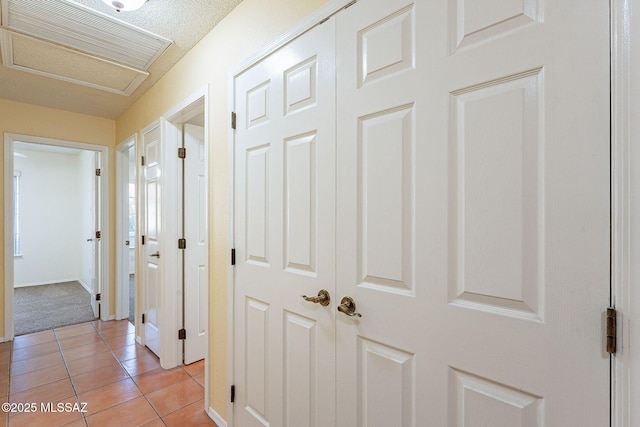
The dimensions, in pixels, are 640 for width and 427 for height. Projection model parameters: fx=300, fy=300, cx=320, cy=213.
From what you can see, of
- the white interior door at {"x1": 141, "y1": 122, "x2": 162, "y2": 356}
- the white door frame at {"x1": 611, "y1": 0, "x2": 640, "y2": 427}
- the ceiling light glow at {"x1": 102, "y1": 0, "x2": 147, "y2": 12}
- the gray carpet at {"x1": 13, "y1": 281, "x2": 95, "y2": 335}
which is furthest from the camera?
the gray carpet at {"x1": 13, "y1": 281, "x2": 95, "y2": 335}

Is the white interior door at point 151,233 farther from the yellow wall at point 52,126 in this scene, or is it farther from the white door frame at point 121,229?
the yellow wall at point 52,126

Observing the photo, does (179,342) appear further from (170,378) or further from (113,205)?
(113,205)

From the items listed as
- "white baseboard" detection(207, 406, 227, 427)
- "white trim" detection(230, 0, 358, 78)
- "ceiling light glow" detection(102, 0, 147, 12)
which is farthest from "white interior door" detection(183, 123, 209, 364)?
"white trim" detection(230, 0, 358, 78)

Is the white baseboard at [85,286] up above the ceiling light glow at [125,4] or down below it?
below

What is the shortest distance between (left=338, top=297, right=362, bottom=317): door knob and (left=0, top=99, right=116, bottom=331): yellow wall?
363 centimetres

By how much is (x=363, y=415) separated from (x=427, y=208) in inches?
30.9

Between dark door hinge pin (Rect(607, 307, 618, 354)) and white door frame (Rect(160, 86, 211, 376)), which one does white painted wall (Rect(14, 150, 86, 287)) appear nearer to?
white door frame (Rect(160, 86, 211, 376))

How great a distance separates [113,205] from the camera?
3670 mm

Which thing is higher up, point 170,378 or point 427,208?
point 427,208

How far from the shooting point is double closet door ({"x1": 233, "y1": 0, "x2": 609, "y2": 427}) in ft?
2.24

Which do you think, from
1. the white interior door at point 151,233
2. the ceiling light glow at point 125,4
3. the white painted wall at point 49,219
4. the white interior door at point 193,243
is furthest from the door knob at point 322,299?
the white painted wall at point 49,219

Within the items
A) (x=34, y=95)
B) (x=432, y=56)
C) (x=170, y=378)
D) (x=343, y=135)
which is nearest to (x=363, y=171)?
(x=343, y=135)

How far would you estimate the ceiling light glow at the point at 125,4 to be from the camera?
1.59 m

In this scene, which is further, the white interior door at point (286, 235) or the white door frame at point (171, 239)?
the white door frame at point (171, 239)
